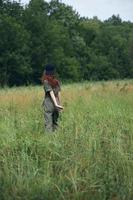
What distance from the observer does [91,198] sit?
670 cm

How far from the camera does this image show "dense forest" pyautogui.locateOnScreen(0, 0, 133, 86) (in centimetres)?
6681

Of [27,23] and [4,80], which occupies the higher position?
[27,23]

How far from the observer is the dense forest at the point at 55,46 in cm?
6681

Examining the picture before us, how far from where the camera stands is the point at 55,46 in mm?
77562

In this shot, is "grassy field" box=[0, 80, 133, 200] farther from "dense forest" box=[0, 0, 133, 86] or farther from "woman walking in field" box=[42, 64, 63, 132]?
"dense forest" box=[0, 0, 133, 86]

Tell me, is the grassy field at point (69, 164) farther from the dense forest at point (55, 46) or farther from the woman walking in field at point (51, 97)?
the dense forest at point (55, 46)

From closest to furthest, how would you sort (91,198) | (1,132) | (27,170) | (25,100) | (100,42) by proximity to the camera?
(91,198)
(27,170)
(1,132)
(25,100)
(100,42)

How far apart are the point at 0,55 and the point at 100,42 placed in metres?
38.8

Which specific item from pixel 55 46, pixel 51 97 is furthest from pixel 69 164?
pixel 55 46

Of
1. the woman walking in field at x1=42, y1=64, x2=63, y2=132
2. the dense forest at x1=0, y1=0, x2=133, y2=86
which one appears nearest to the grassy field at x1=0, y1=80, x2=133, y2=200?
the woman walking in field at x1=42, y1=64, x2=63, y2=132

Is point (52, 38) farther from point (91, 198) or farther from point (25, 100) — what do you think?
point (91, 198)

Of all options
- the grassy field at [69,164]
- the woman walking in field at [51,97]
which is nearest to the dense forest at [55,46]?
the woman walking in field at [51,97]

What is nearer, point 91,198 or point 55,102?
point 91,198

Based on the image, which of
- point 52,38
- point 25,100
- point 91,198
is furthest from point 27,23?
point 91,198
